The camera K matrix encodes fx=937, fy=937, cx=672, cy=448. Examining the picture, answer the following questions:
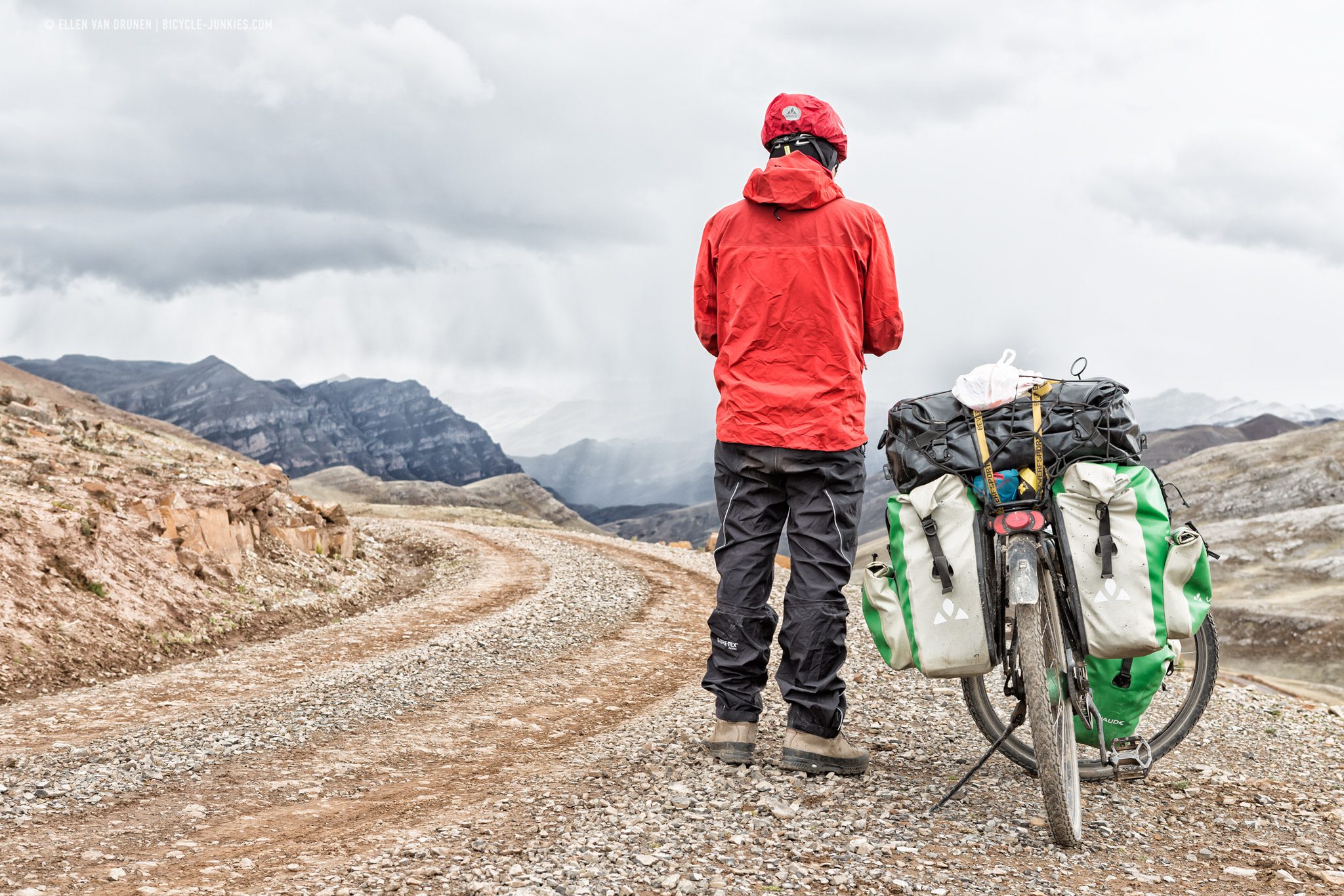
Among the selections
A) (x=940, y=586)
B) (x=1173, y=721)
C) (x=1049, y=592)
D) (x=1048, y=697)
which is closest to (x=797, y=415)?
(x=940, y=586)

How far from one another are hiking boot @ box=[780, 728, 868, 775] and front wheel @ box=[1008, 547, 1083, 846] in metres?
1.17

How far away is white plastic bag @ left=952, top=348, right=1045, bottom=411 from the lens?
178 inches

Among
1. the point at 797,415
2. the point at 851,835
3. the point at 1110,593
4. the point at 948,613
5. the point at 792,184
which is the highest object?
the point at 792,184

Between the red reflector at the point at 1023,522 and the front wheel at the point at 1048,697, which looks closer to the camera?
the front wheel at the point at 1048,697

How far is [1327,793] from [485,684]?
6.50 m

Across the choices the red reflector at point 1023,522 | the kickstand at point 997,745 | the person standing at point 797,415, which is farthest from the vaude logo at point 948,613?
the person standing at point 797,415

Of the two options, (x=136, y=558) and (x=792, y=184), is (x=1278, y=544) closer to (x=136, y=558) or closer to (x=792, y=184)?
(x=136, y=558)

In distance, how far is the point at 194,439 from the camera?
70.8 metres

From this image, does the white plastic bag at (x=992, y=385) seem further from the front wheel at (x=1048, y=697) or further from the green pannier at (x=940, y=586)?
the front wheel at (x=1048, y=697)

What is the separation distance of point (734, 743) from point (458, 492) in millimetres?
108814

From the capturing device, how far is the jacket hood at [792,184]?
5.20 metres

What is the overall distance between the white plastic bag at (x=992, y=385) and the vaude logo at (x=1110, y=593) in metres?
0.96

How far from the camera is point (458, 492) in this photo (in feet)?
364

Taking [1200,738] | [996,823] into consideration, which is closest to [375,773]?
[996,823]
